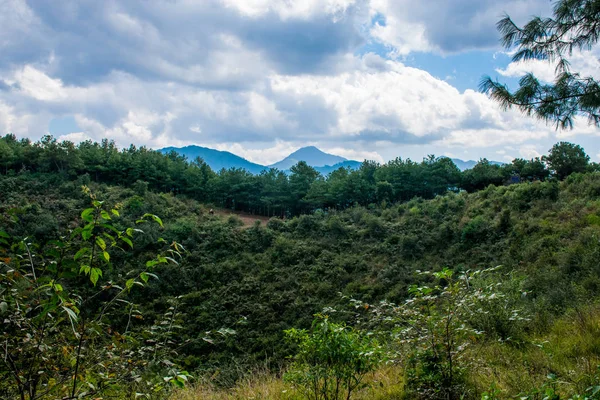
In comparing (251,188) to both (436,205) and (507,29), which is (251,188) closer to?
→ (436,205)

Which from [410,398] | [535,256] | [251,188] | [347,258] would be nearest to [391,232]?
[347,258]

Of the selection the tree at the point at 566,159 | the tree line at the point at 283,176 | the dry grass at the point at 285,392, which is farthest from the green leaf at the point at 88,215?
the tree at the point at 566,159

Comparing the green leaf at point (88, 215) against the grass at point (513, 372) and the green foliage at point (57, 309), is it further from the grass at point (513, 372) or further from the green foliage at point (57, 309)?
the grass at point (513, 372)

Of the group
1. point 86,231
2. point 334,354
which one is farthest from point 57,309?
point 334,354

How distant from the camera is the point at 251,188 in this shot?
Answer: 32.4m

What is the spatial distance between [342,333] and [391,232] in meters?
19.5

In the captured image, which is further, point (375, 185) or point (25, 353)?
point (375, 185)

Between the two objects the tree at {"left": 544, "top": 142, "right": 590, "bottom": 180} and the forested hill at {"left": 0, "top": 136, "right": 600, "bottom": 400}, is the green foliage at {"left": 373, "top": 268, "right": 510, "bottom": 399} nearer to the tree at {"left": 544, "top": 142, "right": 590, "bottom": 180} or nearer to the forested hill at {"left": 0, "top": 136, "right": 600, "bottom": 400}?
the forested hill at {"left": 0, "top": 136, "right": 600, "bottom": 400}

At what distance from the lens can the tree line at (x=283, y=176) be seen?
2794cm

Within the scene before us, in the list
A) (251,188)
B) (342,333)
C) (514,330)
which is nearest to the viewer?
(342,333)

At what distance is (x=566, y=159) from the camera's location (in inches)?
1003

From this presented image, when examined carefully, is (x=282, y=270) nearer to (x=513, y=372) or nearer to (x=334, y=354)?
(x=513, y=372)

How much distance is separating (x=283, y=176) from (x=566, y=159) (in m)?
22.5

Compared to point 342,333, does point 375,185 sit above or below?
above
